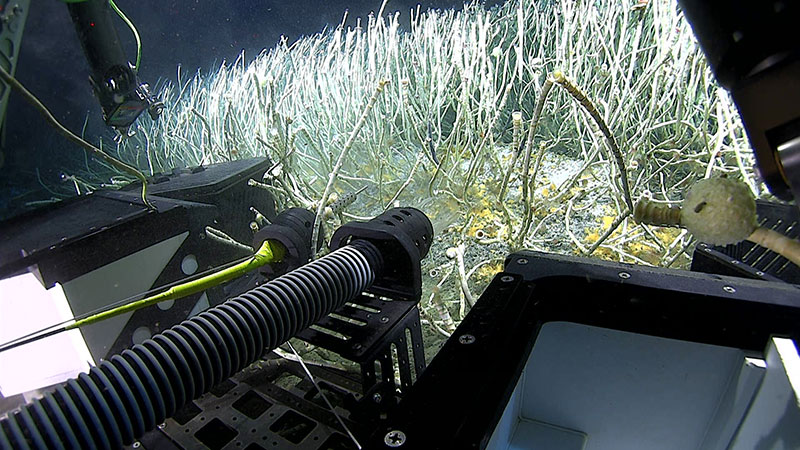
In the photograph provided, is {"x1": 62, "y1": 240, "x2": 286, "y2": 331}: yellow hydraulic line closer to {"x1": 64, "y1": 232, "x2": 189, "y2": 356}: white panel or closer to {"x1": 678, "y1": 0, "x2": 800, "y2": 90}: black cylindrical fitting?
{"x1": 64, "y1": 232, "x2": 189, "y2": 356}: white panel

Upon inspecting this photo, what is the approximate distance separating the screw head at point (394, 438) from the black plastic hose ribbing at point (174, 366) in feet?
1.22

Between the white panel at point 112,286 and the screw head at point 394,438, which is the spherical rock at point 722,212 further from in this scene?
the white panel at point 112,286

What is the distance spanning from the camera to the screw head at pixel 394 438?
0.34 m

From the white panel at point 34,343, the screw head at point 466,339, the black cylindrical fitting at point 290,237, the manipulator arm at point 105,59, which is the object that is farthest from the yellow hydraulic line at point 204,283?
the manipulator arm at point 105,59

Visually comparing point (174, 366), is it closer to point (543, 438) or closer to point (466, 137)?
point (543, 438)

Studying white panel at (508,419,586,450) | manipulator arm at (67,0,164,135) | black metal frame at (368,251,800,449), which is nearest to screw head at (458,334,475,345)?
black metal frame at (368,251,800,449)

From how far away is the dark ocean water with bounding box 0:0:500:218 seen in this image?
101 inches

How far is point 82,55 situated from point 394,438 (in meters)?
3.01

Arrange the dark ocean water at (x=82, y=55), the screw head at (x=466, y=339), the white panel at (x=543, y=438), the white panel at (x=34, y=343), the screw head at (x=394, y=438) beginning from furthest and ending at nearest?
the dark ocean water at (x=82, y=55) < the white panel at (x=34, y=343) < the white panel at (x=543, y=438) < the screw head at (x=466, y=339) < the screw head at (x=394, y=438)

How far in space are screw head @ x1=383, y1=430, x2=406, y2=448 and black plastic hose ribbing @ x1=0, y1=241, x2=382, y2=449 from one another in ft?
1.22

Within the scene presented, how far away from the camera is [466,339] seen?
46cm

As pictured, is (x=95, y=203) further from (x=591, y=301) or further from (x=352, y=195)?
(x=591, y=301)

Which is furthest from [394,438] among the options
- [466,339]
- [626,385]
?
[626,385]

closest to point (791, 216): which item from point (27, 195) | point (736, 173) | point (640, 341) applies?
point (640, 341)
